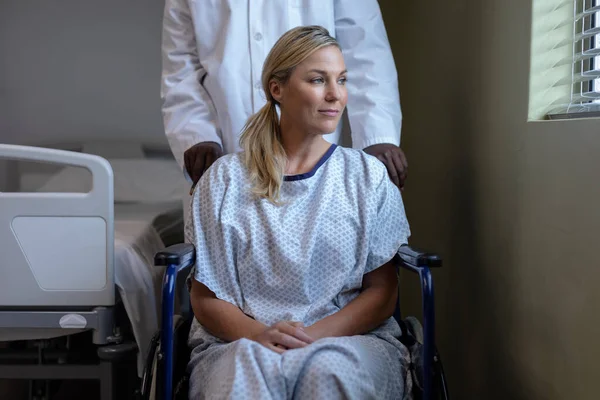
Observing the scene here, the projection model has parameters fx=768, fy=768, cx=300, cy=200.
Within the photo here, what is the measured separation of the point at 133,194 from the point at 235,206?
6.09ft

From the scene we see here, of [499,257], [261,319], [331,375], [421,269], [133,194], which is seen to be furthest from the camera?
[133,194]

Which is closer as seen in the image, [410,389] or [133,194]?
[410,389]

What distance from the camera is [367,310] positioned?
1.79 m

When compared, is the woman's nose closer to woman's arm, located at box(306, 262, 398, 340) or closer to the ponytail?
the ponytail

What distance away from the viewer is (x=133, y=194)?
3654 mm

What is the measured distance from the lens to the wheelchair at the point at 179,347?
5.28 feet

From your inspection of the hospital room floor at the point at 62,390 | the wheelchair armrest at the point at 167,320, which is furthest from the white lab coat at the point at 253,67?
the hospital room floor at the point at 62,390

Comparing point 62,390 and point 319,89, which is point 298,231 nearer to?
point 319,89

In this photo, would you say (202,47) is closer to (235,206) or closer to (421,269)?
(235,206)

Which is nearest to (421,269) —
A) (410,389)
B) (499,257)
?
(410,389)

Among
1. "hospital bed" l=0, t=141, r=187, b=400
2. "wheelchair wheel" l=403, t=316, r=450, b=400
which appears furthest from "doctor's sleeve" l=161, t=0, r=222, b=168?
"wheelchair wheel" l=403, t=316, r=450, b=400

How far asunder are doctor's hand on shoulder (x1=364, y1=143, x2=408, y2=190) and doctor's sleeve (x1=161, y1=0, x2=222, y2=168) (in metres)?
0.48

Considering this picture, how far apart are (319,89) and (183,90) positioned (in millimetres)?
622

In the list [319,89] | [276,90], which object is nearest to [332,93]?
[319,89]
